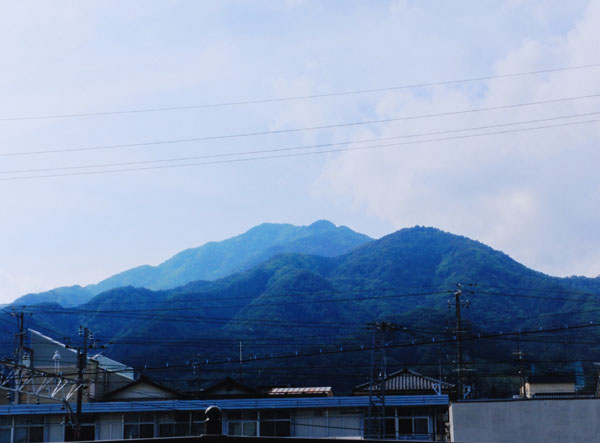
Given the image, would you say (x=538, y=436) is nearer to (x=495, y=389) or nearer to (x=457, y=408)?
(x=457, y=408)

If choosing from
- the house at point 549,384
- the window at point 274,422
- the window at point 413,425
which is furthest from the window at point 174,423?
the house at point 549,384

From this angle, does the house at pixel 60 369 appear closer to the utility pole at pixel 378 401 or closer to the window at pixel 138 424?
the window at pixel 138 424

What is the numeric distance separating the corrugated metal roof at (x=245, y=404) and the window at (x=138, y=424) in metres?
0.99

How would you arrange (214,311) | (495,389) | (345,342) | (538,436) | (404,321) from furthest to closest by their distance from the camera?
(214,311) < (404,321) < (345,342) < (495,389) < (538,436)

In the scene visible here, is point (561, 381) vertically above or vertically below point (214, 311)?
below

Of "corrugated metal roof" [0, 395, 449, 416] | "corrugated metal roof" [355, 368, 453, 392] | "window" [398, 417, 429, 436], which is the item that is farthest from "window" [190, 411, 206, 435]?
"corrugated metal roof" [355, 368, 453, 392]

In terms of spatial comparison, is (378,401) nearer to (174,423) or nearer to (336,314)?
(174,423)

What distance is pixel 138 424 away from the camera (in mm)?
46000

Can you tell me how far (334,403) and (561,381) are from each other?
4790 centimetres

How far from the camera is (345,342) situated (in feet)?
389

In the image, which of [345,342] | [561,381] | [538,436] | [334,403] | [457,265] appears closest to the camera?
[538,436]

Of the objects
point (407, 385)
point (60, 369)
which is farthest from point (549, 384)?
point (60, 369)

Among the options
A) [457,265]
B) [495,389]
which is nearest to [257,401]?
[495,389]

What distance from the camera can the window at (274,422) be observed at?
145ft
